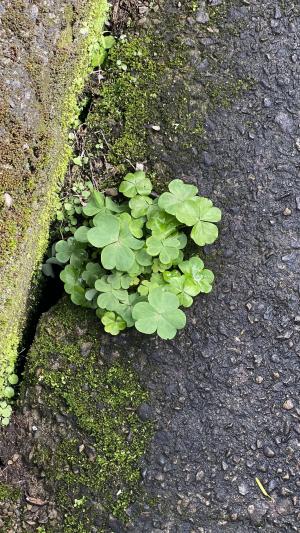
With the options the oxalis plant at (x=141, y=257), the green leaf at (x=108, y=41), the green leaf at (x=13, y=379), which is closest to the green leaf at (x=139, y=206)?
the oxalis plant at (x=141, y=257)

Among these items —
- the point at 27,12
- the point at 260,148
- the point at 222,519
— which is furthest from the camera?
the point at 260,148

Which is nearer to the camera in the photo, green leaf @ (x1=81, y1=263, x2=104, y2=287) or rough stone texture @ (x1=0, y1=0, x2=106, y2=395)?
rough stone texture @ (x1=0, y1=0, x2=106, y2=395)

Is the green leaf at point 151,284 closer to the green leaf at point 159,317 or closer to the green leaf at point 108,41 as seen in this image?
the green leaf at point 159,317

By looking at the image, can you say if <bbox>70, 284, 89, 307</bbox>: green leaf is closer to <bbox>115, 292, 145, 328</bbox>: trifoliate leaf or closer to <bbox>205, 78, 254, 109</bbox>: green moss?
<bbox>115, 292, 145, 328</bbox>: trifoliate leaf

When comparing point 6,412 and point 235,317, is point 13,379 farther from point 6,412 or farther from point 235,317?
point 235,317

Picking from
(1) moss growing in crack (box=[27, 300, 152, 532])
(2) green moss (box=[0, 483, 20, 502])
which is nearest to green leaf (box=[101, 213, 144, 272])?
(1) moss growing in crack (box=[27, 300, 152, 532])

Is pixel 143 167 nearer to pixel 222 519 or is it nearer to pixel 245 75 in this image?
pixel 245 75

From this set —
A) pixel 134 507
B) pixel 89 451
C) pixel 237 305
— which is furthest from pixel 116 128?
pixel 134 507
